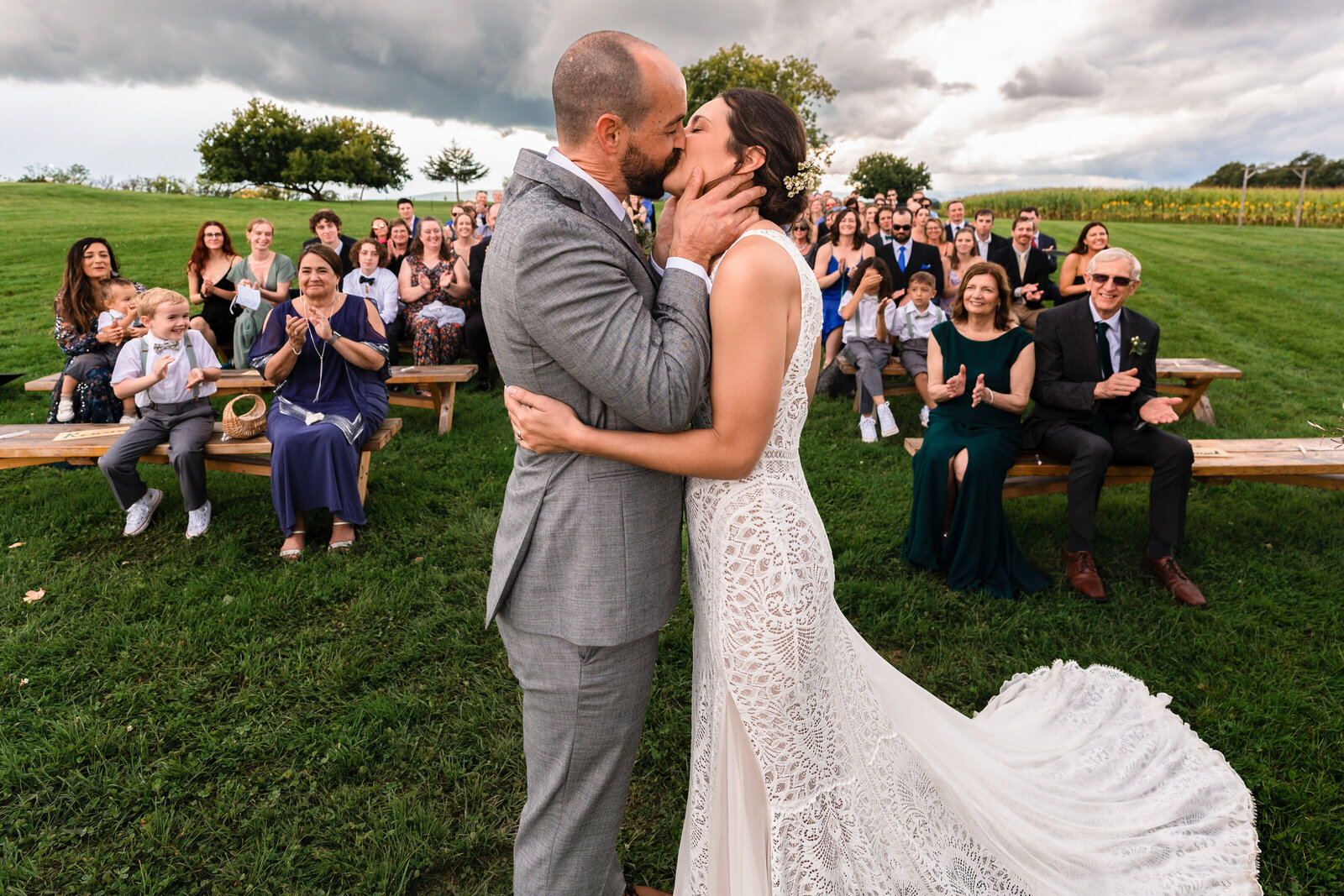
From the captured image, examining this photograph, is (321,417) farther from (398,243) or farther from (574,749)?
(398,243)

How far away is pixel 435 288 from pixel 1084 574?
7.92m

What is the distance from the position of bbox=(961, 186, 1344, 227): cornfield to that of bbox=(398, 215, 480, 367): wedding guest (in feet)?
79.7

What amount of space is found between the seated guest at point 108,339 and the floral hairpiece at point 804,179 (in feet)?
21.1

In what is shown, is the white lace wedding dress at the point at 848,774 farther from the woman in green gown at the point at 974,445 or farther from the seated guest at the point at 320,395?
the seated guest at the point at 320,395

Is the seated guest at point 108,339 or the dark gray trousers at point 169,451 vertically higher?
the seated guest at point 108,339

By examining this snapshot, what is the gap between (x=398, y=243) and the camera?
10234mm

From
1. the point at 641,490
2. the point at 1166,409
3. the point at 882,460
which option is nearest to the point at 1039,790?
the point at 641,490

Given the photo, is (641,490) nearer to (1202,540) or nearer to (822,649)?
(822,649)

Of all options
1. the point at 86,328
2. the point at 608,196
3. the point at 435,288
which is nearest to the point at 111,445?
the point at 86,328

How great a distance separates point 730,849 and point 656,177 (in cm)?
182

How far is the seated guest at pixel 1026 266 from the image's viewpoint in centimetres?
920

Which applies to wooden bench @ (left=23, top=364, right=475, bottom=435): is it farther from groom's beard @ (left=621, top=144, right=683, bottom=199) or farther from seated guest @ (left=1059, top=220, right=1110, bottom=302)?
seated guest @ (left=1059, top=220, right=1110, bottom=302)

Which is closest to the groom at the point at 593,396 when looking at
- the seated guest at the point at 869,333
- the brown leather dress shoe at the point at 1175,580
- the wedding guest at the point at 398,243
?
the brown leather dress shoe at the point at 1175,580

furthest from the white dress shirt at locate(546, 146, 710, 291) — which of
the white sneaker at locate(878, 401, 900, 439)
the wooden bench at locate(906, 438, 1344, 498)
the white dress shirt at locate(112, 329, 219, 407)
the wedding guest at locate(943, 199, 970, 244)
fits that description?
the wedding guest at locate(943, 199, 970, 244)
